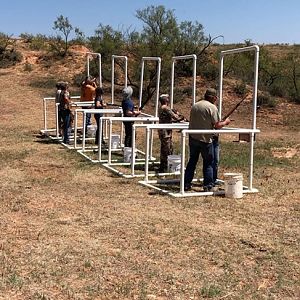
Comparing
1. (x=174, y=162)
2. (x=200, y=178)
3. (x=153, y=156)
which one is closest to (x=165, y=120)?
(x=174, y=162)

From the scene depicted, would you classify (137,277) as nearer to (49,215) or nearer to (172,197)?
(49,215)

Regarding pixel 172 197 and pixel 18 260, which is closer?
pixel 18 260

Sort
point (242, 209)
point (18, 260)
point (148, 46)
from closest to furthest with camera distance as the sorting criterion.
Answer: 1. point (18, 260)
2. point (242, 209)
3. point (148, 46)

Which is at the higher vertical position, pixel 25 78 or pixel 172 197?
pixel 25 78

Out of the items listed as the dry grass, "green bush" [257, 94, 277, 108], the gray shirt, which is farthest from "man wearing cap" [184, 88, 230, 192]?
"green bush" [257, 94, 277, 108]

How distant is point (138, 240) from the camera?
568cm

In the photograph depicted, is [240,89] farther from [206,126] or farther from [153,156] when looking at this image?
[206,126]

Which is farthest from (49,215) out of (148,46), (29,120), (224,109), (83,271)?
(148,46)

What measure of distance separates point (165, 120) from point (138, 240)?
418cm

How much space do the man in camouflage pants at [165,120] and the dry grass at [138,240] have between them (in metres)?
1.00

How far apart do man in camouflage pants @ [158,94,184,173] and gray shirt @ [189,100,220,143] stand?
160cm

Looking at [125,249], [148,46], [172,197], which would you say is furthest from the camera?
[148,46]

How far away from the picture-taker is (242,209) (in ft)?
23.4

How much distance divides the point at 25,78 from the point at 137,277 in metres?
21.9
